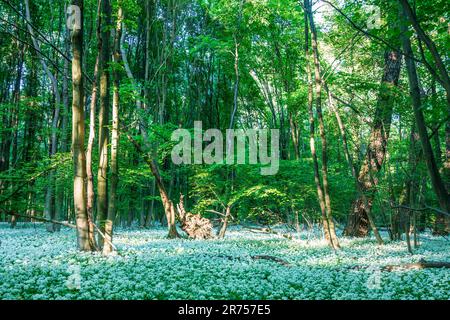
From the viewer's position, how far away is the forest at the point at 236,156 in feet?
24.0

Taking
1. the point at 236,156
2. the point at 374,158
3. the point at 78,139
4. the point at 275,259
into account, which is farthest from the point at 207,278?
the point at 374,158

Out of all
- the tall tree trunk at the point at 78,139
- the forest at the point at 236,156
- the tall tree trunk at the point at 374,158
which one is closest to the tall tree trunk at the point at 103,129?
the forest at the point at 236,156

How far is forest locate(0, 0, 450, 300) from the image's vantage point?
24.0ft

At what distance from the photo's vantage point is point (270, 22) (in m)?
25.4

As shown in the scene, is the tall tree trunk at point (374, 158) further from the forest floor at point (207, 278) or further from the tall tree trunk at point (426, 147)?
the tall tree trunk at point (426, 147)

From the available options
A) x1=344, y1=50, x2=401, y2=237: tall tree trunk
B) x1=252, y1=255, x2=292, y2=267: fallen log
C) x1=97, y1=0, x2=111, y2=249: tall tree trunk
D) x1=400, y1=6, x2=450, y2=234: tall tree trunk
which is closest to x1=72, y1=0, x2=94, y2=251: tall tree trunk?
x1=97, y1=0, x2=111, y2=249: tall tree trunk

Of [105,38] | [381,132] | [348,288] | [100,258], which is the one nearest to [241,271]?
[348,288]

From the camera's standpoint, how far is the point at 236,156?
20.2 metres

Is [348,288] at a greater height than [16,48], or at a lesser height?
lesser

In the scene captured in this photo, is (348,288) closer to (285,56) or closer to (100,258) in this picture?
(100,258)

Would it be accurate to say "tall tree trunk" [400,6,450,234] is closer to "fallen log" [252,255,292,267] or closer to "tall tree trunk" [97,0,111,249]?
"fallen log" [252,255,292,267]

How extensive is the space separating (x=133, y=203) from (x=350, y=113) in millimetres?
20903

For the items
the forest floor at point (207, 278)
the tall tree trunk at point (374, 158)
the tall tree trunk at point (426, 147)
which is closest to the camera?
the tall tree trunk at point (426, 147)

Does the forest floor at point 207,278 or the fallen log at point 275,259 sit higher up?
the forest floor at point 207,278
